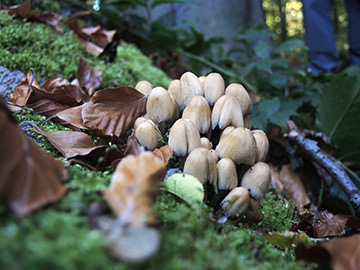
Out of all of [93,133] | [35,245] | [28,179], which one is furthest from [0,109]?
[93,133]

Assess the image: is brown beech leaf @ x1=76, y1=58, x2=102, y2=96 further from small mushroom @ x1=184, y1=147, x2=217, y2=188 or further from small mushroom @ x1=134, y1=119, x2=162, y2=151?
small mushroom @ x1=184, y1=147, x2=217, y2=188

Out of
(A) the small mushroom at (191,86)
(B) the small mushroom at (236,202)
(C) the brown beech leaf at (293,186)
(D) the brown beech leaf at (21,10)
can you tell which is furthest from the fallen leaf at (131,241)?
(D) the brown beech leaf at (21,10)

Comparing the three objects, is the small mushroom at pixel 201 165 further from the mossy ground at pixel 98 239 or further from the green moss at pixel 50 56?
the green moss at pixel 50 56

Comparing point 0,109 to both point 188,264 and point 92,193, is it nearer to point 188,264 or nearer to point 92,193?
point 92,193

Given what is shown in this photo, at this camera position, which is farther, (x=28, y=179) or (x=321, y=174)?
(x=321, y=174)

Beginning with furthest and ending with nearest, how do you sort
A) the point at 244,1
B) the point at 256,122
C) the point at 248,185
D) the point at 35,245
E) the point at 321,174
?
the point at 244,1, the point at 256,122, the point at 321,174, the point at 248,185, the point at 35,245

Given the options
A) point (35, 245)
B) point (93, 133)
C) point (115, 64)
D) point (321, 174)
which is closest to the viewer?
point (35, 245)
